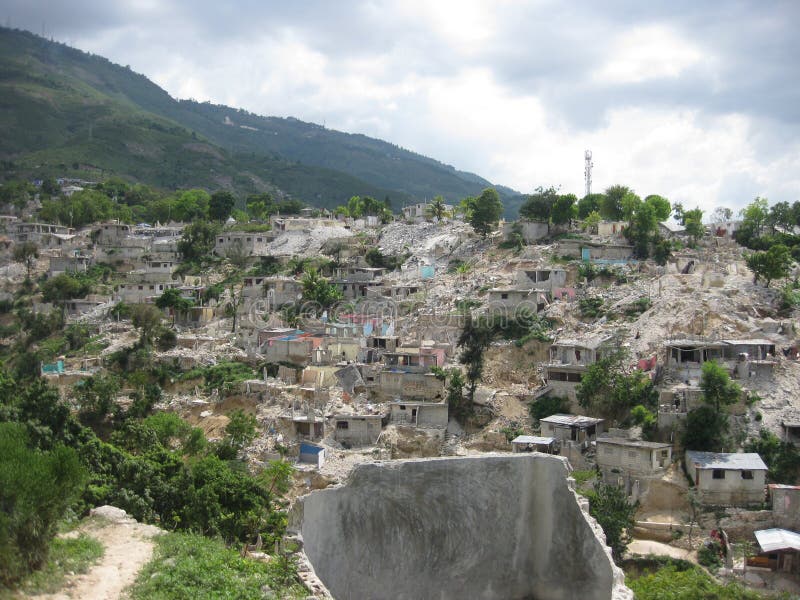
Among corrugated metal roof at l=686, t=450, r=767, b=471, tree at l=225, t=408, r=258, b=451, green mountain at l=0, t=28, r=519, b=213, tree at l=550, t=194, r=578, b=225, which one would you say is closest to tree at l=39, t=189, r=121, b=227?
green mountain at l=0, t=28, r=519, b=213

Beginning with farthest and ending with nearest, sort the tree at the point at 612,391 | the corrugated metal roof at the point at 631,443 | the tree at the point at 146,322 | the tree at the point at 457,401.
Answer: the tree at the point at 146,322
the tree at the point at 457,401
the tree at the point at 612,391
the corrugated metal roof at the point at 631,443

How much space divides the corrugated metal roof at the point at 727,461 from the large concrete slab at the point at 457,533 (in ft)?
31.7

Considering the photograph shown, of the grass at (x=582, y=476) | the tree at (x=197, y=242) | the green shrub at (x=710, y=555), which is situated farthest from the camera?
the tree at (x=197, y=242)

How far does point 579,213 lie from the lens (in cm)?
4631

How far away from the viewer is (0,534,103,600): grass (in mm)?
9445

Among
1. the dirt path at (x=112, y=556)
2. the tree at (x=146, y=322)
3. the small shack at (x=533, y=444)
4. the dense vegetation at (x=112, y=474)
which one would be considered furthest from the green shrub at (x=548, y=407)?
the tree at (x=146, y=322)

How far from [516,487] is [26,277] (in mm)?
41410

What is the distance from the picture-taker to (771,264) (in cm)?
3122

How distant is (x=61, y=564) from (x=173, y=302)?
28.1 metres

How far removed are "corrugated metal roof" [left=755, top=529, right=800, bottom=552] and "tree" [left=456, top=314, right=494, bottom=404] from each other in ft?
32.8

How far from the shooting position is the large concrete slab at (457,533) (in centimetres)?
1178

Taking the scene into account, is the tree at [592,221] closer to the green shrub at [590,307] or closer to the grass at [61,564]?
the green shrub at [590,307]

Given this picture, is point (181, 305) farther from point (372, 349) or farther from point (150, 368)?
point (372, 349)

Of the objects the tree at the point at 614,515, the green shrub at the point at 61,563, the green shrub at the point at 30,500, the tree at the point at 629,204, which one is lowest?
the tree at the point at 614,515
